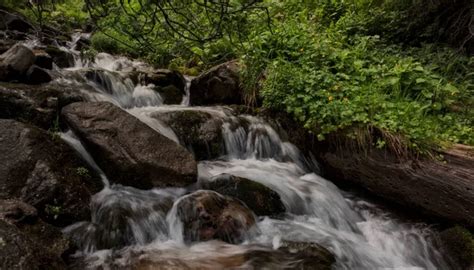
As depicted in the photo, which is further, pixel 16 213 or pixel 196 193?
pixel 196 193

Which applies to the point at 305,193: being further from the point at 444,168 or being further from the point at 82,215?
the point at 82,215

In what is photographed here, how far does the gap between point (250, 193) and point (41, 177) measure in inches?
92.4

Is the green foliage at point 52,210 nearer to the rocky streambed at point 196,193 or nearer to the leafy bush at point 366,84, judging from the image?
the rocky streambed at point 196,193

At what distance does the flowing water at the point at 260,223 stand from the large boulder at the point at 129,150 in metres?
0.13

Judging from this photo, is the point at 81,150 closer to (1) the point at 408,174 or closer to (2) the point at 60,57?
(1) the point at 408,174

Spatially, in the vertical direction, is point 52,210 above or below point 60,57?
below

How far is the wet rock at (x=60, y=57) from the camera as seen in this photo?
837cm

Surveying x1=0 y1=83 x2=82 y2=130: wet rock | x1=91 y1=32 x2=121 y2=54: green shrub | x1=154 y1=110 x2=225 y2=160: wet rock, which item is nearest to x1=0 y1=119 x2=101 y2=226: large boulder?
x1=0 y1=83 x2=82 y2=130: wet rock

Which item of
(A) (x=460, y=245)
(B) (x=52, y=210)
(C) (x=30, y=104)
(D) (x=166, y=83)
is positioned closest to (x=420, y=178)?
(A) (x=460, y=245)

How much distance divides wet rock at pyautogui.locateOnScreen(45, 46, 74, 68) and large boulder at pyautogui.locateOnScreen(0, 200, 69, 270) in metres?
5.89

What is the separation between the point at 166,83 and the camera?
26.0 feet

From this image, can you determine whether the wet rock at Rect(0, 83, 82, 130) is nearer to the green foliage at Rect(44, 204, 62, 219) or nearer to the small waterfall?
the small waterfall

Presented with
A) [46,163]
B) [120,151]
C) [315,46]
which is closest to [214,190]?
[120,151]

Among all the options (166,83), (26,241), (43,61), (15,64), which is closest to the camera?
(26,241)
